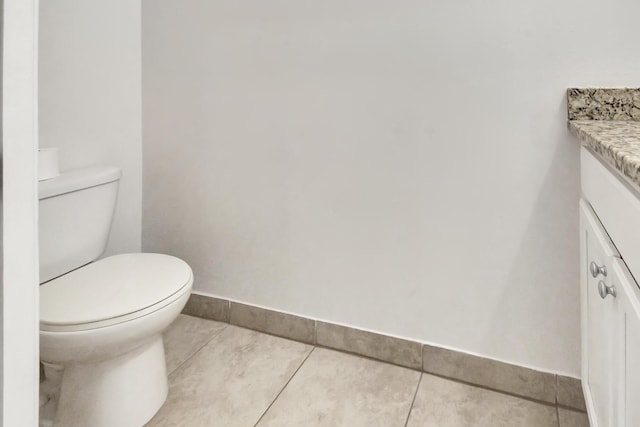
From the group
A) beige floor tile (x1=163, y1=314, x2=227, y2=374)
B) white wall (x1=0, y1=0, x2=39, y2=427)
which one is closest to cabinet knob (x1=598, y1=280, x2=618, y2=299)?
white wall (x1=0, y1=0, x2=39, y2=427)

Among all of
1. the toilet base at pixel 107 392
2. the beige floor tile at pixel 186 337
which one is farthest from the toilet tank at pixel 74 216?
the beige floor tile at pixel 186 337

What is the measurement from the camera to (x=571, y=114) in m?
1.27

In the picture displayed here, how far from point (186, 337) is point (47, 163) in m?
0.84

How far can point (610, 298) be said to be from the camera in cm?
83

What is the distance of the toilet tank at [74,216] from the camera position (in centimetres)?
137

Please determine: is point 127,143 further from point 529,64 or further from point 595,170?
point 595,170

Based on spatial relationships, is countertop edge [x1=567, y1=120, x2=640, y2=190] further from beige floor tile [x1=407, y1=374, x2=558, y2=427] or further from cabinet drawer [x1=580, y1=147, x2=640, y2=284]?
beige floor tile [x1=407, y1=374, x2=558, y2=427]

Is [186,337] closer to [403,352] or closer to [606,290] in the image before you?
[403,352]

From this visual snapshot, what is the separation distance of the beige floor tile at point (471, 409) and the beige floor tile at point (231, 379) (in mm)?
473

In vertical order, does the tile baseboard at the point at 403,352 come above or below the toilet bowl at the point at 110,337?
below

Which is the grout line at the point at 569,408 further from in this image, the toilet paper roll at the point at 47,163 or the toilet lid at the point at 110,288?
the toilet paper roll at the point at 47,163

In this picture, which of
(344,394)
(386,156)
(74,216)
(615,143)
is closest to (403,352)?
(344,394)

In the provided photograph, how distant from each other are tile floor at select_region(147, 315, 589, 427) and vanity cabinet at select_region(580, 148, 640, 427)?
1.11 feet

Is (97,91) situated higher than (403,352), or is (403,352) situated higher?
(97,91)
